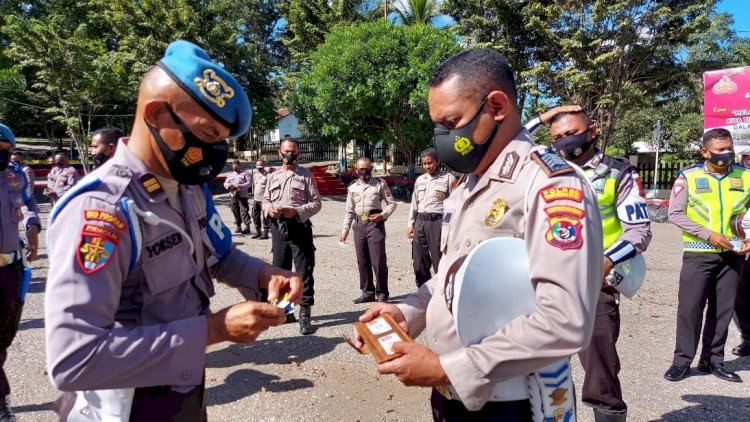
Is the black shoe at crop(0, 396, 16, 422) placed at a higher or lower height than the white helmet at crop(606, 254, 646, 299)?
lower

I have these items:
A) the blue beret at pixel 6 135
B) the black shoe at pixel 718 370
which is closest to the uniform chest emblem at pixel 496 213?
the black shoe at pixel 718 370

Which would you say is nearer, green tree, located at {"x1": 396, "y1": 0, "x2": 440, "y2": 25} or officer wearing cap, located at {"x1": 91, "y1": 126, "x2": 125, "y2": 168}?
officer wearing cap, located at {"x1": 91, "y1": 126, "x2": 125, "y2": 168}

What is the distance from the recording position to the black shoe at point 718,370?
4.35 meters

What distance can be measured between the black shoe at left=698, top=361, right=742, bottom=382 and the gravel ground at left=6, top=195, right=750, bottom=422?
0.08 meters

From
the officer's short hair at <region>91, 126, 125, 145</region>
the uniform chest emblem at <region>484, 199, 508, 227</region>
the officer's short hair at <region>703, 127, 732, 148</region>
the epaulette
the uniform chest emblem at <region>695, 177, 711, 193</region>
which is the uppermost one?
the officer's short hair at <region>91, 126, 125, 145</region>

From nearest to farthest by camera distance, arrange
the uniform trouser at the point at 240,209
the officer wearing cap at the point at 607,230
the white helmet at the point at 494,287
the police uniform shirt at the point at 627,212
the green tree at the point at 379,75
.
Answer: the white helmet at the point at 494,287
the police uniform shirt at the point at 627,212
the officer wearing cap at the point at 607,230
the uniform trouser at the point at 240,209
the green tree at the point at 379,75

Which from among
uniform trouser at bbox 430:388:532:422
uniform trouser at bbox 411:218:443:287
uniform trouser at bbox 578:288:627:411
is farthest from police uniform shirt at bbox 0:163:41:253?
uniform trouser at bbox 411:218:443:287

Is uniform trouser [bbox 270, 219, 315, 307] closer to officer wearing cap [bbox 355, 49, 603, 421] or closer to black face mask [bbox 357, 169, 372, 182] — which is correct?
black face mask [bbox 357, 169, 372, 182]

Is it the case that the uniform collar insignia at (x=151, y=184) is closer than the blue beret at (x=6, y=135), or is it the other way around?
the uniform collar insignia at (x=151, y=184)

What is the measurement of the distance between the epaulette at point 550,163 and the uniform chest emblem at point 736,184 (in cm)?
386

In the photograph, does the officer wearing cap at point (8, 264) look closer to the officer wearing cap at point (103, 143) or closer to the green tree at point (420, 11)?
the officer wearing cap at point (103, 143)

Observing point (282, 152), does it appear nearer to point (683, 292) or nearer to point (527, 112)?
point (683, 292)

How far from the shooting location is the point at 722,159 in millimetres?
4418

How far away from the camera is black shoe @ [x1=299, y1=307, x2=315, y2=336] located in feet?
18.8
